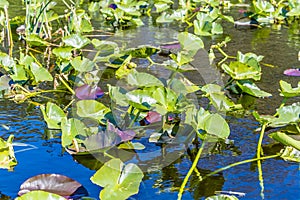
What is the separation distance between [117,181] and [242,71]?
0.85 m

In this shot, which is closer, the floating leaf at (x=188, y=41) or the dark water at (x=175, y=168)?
the dark water at (x=175, y=168)

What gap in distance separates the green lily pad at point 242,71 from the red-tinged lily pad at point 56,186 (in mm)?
811

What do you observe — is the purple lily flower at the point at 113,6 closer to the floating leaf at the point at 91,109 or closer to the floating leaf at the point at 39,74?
the floating leaf at the point at 39,74

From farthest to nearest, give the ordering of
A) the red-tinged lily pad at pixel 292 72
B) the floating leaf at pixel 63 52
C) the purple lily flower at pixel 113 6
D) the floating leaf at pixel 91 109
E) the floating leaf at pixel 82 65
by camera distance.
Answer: the purple lily flower at pixel 113 6
the red-tinged lily pad at pixel 292 72
the floating leaf at pixel 63 52
the floating leaf at pixel 82 65
the floating leaf at pixel 91 109

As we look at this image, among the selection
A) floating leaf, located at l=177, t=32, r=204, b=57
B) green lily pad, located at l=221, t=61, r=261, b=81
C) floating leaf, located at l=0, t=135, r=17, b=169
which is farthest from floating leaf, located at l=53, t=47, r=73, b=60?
floating leaf, located at l=0, t=135, r=17, b=169

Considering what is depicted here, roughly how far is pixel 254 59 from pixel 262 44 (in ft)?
3.66

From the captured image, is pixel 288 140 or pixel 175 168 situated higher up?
pixel 288 140

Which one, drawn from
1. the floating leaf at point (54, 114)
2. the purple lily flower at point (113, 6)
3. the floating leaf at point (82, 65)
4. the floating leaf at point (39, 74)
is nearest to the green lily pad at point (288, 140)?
the floating leaf at point (54, 114)

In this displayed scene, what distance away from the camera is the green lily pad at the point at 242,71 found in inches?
75.7

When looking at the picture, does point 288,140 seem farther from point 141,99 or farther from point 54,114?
point 54,114

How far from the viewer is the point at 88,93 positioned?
6.48 feet

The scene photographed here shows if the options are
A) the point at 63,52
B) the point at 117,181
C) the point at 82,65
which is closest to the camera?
the point at 117,181

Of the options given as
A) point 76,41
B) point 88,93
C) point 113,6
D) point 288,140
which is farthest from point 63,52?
point 113,6

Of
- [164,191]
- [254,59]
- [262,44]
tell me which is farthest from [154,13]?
[164,191]
